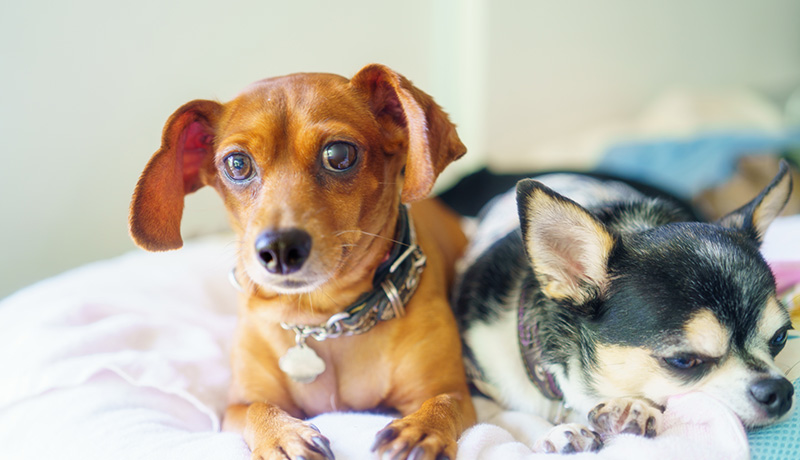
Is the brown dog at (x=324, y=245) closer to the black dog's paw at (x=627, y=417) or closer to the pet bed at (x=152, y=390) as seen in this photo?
the pet bed at (x=152, y=390)

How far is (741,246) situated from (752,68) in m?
4.40

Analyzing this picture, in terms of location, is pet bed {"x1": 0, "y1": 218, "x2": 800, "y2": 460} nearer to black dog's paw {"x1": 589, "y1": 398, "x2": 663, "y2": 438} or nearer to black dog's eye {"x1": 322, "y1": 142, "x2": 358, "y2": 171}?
black dog's paw {"x1": 589, "y1": 398, "x2": 663, "y2": 438}

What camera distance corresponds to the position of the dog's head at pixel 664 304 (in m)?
1.18

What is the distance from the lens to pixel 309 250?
1233 millimetres

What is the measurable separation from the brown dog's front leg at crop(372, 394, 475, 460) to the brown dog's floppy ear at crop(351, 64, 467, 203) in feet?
1.57

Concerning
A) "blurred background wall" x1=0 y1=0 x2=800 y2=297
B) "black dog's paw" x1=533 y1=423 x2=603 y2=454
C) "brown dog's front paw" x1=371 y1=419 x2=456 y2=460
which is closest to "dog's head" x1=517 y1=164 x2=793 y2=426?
"black dog's paw" x1=533 y1=423 x2=603 y2=454

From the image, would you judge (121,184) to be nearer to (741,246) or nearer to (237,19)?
(237,19)

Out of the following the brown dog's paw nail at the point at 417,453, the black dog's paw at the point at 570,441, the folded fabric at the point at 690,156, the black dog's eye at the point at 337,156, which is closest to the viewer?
the brown dog's paw nail at the point at 417,453

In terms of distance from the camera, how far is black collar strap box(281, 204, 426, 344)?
152cm

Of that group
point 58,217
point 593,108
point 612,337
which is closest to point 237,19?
point 58,217

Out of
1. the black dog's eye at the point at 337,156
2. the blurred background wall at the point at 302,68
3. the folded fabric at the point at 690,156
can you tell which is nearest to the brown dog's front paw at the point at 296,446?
the black dog's eye at the point at 337,156

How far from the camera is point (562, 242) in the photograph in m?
1.35

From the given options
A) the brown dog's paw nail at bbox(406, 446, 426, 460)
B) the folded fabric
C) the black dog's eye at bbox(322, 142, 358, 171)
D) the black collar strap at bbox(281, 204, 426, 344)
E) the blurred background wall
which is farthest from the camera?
the folded fabric

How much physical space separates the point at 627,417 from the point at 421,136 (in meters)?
0.74
